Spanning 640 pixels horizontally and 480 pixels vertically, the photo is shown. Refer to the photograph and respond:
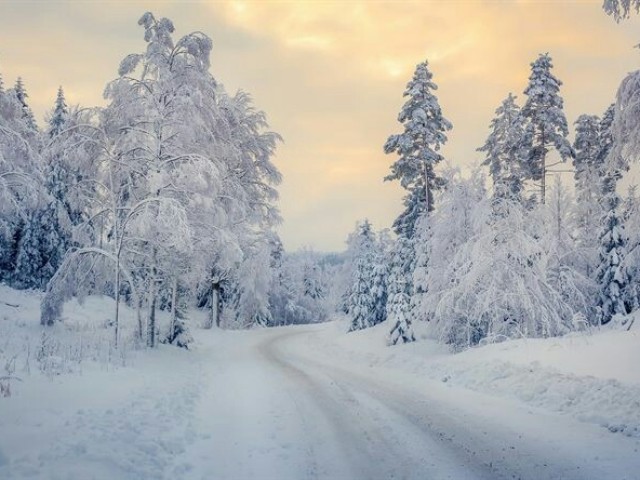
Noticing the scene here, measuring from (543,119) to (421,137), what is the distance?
727 centimetres

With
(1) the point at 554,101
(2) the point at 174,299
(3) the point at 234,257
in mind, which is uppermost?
(1) the point at 554,101

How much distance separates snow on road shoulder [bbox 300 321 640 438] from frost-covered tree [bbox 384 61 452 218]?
14369mm

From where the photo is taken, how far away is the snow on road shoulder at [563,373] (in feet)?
27.9

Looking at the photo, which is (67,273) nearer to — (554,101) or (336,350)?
(336,350)

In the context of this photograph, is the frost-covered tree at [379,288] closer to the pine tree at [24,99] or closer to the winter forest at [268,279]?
the winter forest at [268,279]

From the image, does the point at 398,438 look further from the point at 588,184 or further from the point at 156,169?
the point at 588,184

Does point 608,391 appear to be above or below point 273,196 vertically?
below

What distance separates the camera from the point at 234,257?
1794 centimetres

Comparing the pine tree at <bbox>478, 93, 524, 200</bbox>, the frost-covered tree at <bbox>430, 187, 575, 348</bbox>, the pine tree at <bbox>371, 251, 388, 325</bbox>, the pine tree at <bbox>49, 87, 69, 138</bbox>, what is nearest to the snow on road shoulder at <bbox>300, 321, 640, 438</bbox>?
the frost-covered tree at <bbox>430, 187, 575, 348</bbox>

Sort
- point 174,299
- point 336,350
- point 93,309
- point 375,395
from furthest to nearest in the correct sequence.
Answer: point 93,309, point 336,350, point 174,299, point 375,395

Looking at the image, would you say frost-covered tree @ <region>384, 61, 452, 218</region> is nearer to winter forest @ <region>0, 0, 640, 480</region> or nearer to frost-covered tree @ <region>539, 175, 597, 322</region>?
winter forest @ <region>0, 0, 640, 480</region>

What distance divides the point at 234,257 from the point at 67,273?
5837 millimetres

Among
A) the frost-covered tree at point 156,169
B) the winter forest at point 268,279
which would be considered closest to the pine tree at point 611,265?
the winter forest at point 268,279

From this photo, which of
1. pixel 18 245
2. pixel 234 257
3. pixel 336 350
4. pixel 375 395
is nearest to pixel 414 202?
pixel 336 350
